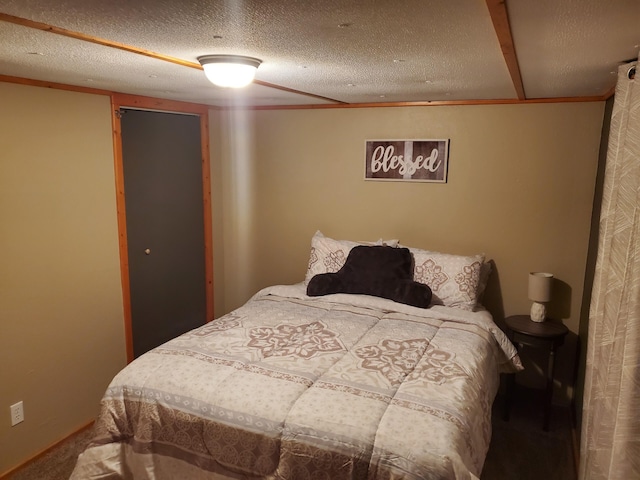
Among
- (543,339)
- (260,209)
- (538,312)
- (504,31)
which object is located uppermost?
(504,31)

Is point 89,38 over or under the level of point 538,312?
over

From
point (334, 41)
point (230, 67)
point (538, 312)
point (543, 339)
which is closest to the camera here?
point (334, 41)

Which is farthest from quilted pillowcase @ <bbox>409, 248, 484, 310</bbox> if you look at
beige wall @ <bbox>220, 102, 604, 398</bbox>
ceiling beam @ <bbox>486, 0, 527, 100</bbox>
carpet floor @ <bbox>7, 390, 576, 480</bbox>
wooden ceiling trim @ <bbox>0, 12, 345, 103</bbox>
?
wooden ceiling trim @ <bbox>0, 12, 345, 103</bbox>

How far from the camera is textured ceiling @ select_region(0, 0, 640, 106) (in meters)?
1.13

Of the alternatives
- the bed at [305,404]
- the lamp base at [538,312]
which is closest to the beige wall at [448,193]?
the lamp base at [538,312]

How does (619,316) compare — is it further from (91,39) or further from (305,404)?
(91,39)

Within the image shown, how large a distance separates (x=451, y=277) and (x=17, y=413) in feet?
8.54

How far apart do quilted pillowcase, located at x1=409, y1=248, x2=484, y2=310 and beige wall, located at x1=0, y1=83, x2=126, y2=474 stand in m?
2.01

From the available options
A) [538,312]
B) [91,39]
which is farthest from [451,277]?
[91,39]

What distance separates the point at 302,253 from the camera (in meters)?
3.85

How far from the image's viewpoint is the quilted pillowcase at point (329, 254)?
3377mm

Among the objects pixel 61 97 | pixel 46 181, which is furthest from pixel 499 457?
pixel 61 97

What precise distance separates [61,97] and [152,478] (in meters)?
2.04

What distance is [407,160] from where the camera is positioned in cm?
340
